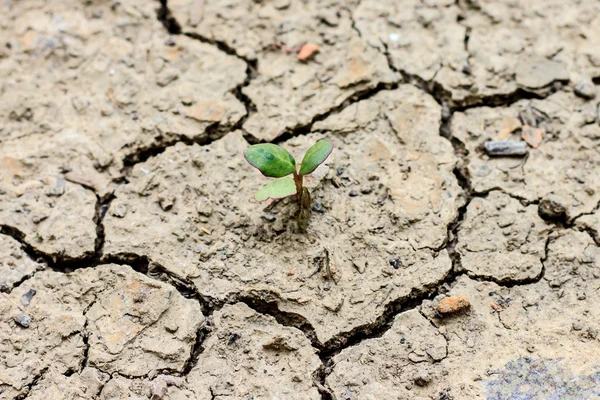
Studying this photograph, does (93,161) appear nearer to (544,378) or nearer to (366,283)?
(366,283)

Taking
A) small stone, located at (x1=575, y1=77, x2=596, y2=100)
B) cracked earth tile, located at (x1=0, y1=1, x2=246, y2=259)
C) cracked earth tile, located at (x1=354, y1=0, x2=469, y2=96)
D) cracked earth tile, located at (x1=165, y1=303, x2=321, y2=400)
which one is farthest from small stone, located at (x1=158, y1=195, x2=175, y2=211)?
small stone, located at (x1=575, y1=77, x2=596, y2=100)

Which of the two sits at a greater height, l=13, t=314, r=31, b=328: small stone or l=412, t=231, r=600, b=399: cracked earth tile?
l=412, t=231, r=600, b=399: cracked earth tile

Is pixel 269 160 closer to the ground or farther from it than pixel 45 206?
farther from it

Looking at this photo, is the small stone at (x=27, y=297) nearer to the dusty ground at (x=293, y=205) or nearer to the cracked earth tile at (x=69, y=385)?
the dusty ground at (x=293, y=205)

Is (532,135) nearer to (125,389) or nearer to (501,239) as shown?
(501,239)

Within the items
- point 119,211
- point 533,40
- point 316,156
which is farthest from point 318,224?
point 533,40

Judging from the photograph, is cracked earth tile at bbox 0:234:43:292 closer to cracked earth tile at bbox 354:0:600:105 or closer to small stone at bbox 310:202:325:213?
small stone at bbox 310:202:325:213
